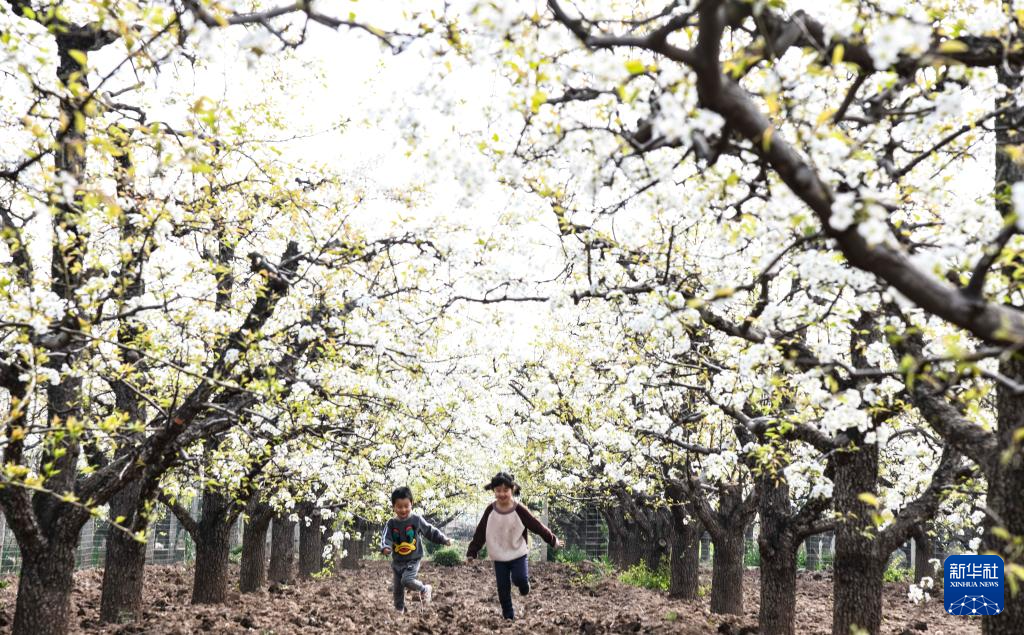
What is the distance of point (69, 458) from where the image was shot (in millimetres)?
9195

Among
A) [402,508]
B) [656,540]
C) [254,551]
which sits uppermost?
[402,508]

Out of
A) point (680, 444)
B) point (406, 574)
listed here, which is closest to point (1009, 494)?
point (680, 444)

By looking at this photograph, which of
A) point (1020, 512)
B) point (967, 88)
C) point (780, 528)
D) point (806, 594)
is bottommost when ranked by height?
point (806, 594)

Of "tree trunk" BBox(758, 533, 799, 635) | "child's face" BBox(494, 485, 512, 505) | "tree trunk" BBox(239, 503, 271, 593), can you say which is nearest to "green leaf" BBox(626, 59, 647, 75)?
"child's face" BBox(494, 485, 512, 505)

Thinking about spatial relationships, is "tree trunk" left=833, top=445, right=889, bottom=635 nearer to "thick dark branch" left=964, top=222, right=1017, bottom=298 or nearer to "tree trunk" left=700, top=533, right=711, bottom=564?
"thick dark branch" left=964, top=222, right=1017, bottom=298

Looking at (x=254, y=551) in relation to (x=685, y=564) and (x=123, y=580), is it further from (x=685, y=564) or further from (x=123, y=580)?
(x=685, y=564)

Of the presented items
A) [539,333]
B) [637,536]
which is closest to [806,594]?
[637,536]

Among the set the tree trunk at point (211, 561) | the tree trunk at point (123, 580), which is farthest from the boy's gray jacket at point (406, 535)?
the tree trunk at point (211, 561)

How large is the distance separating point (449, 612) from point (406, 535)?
2968 millimetres

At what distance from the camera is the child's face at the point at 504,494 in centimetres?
1100

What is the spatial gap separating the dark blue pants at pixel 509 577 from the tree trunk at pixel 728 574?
462 centimetres

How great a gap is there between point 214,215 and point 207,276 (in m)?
1.20

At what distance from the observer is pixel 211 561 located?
14516 millimetres

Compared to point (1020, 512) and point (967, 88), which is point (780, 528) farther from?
point (967, 88)
